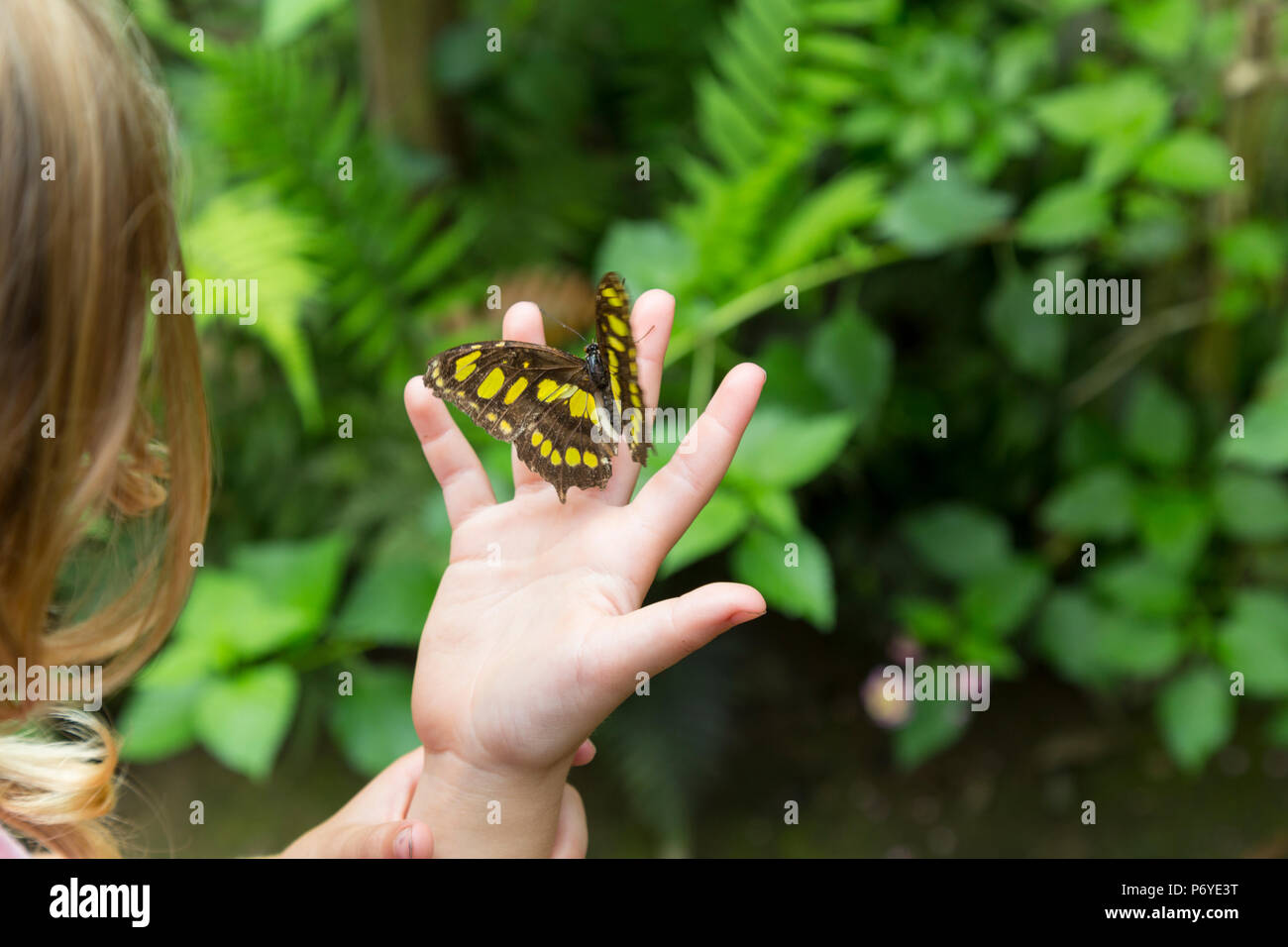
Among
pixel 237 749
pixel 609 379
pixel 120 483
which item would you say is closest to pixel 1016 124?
pixel 609 379

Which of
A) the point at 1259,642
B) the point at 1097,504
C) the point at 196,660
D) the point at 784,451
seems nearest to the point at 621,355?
the point at 784,451

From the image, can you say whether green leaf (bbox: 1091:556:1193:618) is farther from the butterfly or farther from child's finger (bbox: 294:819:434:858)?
child's finger (bbox: 294:819:434:858)

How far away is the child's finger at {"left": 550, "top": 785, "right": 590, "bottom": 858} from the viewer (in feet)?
2.54

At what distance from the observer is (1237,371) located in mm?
1417

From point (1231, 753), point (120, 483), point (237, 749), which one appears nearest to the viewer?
point (120, 483)

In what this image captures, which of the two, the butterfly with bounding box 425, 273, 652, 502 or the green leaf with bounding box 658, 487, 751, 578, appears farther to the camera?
the green leaf with bounding box 658, 487, 751, 578

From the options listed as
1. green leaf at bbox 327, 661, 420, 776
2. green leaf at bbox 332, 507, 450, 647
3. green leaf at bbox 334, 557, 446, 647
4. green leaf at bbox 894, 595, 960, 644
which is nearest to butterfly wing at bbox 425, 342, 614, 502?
green leaf at bbox 332, 507, 450, 647

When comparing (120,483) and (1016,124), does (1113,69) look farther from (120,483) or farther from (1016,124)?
(120,483)

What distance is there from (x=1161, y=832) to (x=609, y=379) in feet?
4.69

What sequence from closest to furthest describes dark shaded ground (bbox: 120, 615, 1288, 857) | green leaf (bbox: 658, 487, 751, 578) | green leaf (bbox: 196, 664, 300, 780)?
green leaf (bbox: 658, 487, 751, 578)
green leaf (bbox: 196, 664, 300, 780)
dark shaded ground (bbox: 120, 615, 1288, 857)

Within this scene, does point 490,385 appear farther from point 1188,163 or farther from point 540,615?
point 1188,163

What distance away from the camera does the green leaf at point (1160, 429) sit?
1.30 metres

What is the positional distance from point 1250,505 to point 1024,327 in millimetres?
386

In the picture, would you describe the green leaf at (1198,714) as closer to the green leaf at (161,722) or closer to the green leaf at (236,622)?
the green leaf at (236,622)
